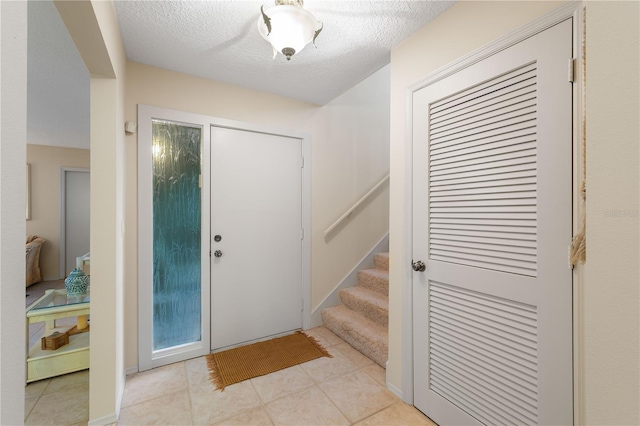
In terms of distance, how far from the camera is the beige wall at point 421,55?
128 cm

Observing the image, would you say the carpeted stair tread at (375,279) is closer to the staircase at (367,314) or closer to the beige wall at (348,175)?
the staircase at (367,314)

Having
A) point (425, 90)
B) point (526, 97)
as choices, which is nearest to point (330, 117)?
point (425, 90)

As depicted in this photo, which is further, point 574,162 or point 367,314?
point 367,314

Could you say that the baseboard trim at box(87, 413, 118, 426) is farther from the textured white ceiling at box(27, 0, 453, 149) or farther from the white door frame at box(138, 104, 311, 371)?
the textured white ceiling at box(27, 0, 453, 149)

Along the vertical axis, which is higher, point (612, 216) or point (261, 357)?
point (612, 216)

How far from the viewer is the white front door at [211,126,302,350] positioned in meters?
2.37

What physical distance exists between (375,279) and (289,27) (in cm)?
225

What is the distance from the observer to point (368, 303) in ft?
8.35

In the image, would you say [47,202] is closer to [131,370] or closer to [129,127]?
[129,127]

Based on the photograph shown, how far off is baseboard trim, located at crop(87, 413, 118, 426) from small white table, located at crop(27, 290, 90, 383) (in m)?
0.76

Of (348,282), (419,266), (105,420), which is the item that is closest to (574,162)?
(419,266)

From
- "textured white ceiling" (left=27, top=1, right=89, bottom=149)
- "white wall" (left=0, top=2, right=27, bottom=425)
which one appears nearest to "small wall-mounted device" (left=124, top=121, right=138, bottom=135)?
"textured white ceiling" (left=27, top=1, right=89, bottom=149)

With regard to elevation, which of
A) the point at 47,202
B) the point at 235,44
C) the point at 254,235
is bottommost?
the point at 254,235

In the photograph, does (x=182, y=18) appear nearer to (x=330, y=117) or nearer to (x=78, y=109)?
(x=330, y=117)
